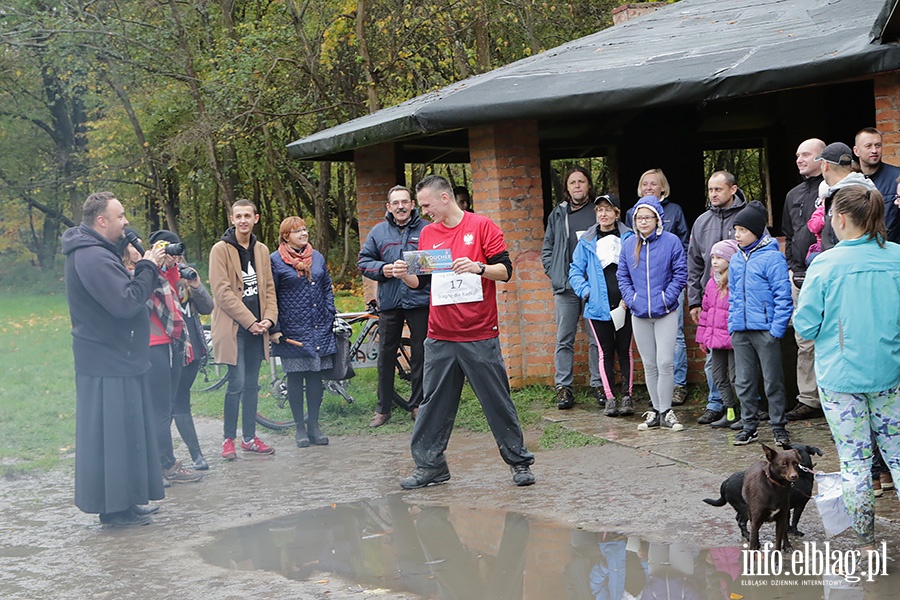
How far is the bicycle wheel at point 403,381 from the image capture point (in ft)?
34.1

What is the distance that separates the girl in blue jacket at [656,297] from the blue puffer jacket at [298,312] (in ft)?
8.84

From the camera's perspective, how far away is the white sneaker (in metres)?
8.66

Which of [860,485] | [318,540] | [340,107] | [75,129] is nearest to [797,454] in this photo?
[860,485]

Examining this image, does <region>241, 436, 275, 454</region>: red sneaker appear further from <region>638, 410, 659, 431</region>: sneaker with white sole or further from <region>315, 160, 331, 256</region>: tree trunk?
<region>315, 160, 331, 256</region>: tree trunk

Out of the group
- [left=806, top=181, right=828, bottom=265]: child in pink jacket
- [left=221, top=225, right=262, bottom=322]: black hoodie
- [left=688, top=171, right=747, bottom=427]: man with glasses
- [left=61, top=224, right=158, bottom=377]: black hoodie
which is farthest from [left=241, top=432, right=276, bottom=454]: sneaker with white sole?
[left=806, top=181, right=828, bottom=265]: child in pink jacket

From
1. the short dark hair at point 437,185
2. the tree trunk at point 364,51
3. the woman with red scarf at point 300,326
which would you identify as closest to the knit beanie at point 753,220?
the short dark hair at point 437,185

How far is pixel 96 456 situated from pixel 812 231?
17.3 feet

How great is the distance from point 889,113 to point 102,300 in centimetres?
641

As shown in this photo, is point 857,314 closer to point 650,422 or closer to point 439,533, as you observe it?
point 439,533

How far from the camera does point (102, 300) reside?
6.69m

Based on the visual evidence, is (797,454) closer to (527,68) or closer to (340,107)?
(527,68)

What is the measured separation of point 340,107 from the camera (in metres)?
23.9

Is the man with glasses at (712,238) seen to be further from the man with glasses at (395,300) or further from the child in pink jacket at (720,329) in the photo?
the man with glasses at (395,300)

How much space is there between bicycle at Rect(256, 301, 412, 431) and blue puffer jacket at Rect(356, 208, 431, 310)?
2.57ft
